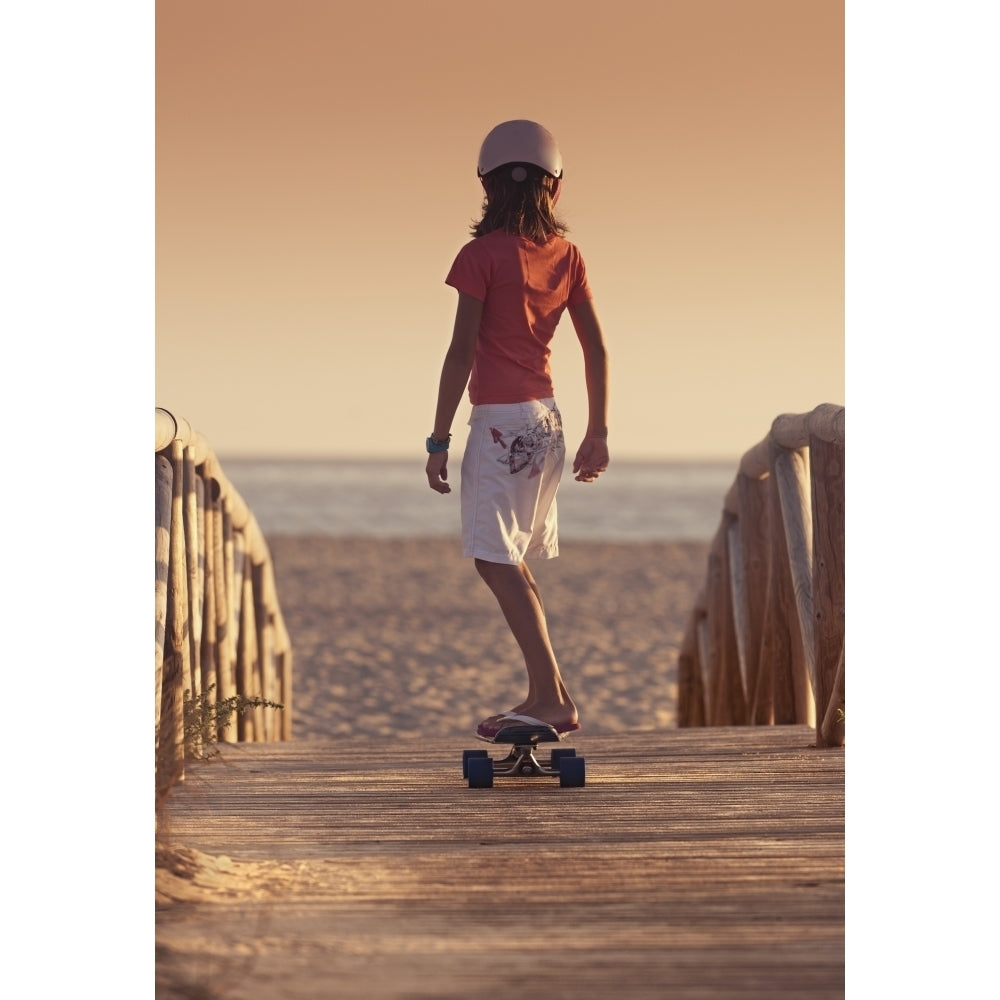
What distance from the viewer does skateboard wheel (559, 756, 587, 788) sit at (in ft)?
11.0

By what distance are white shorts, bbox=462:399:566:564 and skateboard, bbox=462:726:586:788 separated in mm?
414

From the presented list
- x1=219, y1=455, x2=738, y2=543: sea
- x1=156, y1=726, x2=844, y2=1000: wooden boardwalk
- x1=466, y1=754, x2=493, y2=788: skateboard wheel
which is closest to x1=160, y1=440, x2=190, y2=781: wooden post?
x1=156, y1=726, x2=844, y2=1000: wooden boardwalk

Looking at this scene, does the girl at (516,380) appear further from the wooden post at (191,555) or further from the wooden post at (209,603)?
the wooden post at (209,603)

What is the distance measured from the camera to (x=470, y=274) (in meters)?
3.33

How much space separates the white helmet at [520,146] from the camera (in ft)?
10.9

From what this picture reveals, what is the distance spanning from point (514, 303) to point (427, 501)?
28.1 metres

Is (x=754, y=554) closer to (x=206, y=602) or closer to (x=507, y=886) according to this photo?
(x=206, y=602)

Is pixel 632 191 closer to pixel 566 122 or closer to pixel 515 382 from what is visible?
pixel 566 122

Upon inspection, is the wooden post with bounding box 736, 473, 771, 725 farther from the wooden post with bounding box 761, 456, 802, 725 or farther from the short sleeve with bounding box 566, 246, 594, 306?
the short sleeve with bounding box 566, 246, 594, 306

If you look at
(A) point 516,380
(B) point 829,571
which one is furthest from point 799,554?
(A) point 516,380

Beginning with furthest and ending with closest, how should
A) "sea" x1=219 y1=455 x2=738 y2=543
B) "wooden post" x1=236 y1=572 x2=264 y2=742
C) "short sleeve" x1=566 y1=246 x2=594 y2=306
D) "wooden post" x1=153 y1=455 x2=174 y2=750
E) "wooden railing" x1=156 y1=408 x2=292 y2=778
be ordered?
"sea" x1=219 y1=455 x2=738 y2=543
"wooden post" x1=236 y1=572 x2=264 y2=742
"short sleeve" x1=566 y1=246 x2=594 y2=306
"wooden railing" x1=156 y1=408 x2=292 y2=778
"wooden post" x1=153 y1=455 x2=174 y2=750

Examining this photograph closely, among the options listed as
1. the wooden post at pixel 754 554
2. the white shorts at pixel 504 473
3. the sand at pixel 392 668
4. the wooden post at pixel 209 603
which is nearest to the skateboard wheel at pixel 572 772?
the white shorts at pixel 504 473
